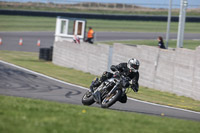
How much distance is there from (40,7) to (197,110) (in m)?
43.0

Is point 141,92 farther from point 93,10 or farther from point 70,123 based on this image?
point 93,10

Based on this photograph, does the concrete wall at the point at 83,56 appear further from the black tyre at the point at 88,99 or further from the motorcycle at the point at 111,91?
the motorcycle at the point at 111,91

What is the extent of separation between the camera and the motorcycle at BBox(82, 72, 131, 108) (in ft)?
35.7

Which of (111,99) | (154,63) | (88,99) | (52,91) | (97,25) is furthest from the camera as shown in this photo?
(97,25)

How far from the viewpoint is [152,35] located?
1800 inches

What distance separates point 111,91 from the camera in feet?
36.1

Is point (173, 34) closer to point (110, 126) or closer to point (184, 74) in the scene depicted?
point (184, 74)

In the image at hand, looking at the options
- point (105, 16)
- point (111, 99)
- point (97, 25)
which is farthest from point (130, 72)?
point (105, 16)

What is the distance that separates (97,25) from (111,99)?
129 feet

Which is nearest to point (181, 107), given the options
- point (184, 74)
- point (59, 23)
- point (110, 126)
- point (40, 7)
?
point (184, 74)

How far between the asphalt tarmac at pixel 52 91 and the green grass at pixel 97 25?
26.5 m

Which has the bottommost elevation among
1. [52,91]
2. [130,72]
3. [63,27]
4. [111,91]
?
[52,91]

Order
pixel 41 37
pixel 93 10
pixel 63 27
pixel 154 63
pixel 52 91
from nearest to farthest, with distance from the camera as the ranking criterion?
pixel 52 91 < pixel 154 63 < pixel 63 27 < pixel 41 37 < pixel 93 10

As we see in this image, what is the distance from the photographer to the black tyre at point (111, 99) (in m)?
10.8
